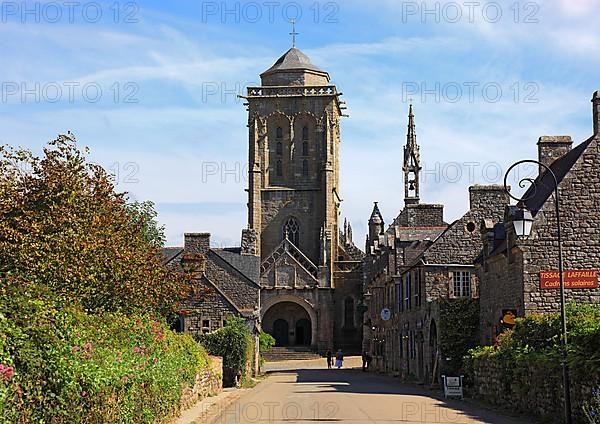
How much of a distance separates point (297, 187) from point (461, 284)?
1817 inches

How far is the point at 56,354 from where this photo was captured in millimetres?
10109

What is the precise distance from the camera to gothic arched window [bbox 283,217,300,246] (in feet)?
264

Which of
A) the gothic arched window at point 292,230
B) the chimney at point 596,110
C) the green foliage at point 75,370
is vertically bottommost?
the green foliage at point 75,370

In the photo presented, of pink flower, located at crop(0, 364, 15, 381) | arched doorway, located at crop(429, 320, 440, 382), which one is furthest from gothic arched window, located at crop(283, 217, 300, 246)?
pink flower, located at crop(0, 364, 15, 381)

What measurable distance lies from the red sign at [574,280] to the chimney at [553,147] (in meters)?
5.74

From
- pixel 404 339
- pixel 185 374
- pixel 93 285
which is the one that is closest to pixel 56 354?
pixel 185 374

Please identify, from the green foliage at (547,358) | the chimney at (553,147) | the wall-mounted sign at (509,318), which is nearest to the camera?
the green foliage at (547,358)

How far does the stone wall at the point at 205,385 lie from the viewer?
21.9 m

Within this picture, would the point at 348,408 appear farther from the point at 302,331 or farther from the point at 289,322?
the point at 302,331

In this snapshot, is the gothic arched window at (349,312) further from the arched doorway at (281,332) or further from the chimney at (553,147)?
the chimney at (553,147)

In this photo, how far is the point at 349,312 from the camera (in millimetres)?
77250

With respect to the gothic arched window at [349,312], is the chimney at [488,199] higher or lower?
higher

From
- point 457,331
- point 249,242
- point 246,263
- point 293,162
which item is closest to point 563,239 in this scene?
point 457,331

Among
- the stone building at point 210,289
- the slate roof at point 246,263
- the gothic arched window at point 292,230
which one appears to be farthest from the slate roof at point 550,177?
the gothic arched window at point 292,230
